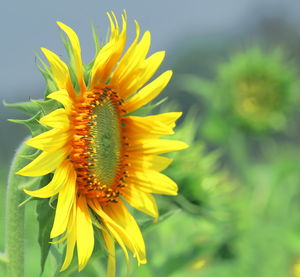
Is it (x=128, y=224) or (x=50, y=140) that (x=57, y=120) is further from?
(x=128, y=224)

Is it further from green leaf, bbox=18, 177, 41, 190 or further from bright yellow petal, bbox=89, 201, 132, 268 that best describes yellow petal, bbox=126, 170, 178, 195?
green leaf, bbox=18, 177, 41, 190

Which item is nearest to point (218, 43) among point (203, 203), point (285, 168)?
point (285, 168)

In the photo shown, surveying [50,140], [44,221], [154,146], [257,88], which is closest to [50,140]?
[50,140]

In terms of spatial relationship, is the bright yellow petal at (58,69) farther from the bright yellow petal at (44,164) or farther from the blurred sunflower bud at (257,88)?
the blurred sunflower bud at (257,88)

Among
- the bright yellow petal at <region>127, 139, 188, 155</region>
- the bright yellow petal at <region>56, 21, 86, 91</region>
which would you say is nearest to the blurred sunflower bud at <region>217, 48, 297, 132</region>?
the bright yellow petal at <region>127, 139, 188, 155</region>

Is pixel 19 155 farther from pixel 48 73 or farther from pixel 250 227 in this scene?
pixel 250 227

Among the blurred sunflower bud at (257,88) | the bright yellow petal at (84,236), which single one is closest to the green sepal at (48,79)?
the bright yellow petal at (84,236)

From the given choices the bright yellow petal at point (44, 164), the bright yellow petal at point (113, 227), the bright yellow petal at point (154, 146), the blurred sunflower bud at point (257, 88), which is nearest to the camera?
the bright yellow petal at point (44, 164)
